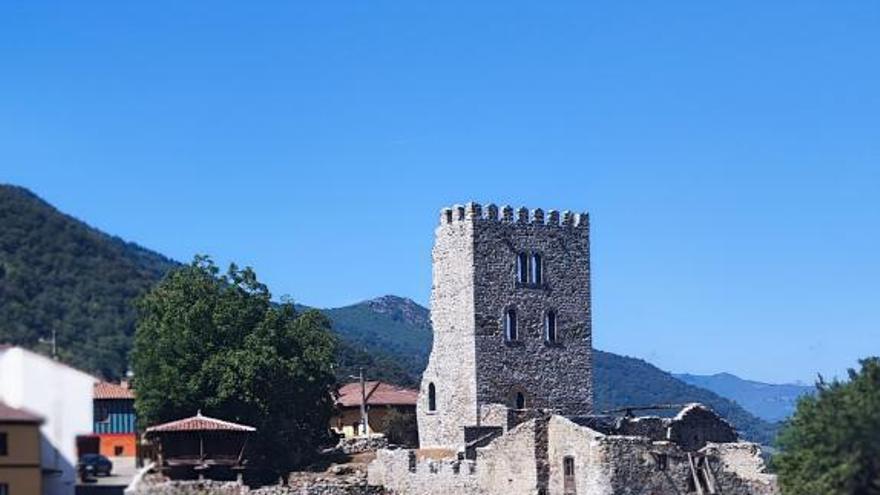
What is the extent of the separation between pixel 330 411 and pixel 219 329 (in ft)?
19.0

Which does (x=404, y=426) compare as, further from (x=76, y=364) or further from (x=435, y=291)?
(x=76, y=364)

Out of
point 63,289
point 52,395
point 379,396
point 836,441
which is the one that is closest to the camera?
point 52,395

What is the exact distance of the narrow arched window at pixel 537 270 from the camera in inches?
2272

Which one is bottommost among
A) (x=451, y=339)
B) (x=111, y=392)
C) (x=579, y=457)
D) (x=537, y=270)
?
(x=579, y=457)

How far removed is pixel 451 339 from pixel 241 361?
10052 mm

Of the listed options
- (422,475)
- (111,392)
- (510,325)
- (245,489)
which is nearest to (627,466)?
(422,475)

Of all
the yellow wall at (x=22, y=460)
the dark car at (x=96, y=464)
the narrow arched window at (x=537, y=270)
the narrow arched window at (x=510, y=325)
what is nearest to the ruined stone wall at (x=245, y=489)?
the dark car at (x=96, y=464)

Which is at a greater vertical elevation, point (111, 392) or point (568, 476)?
point (111, 392)

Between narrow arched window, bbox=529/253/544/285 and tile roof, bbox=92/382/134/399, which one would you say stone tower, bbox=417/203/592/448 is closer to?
narrow arched window, bbox=529/253/544/285

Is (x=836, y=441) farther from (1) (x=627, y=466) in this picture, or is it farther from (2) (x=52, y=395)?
(2) (x=52, y=395)

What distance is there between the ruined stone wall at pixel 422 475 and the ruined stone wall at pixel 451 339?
17.2 feet

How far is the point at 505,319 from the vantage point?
186 ft

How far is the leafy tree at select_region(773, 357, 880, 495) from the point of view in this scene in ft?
110

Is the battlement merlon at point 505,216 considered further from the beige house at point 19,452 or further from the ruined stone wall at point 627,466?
the beige house at point 19,452
